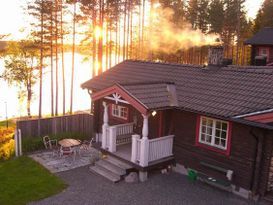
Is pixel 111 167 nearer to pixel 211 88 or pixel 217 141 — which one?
pixel 217 141

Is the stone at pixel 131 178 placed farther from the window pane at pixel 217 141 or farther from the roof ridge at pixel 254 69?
the roof ridge at pixel 254 69

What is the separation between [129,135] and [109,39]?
1964 cm

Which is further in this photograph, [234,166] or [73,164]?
[73,164]

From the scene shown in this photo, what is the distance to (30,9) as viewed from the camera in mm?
22891

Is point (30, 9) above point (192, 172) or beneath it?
above

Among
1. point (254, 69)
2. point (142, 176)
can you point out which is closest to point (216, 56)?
point (254, 69)

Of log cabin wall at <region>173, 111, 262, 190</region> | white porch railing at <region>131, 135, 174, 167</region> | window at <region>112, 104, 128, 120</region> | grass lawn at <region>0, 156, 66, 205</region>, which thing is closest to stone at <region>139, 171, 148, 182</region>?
white porch railing at <region>131, 135, 174, 167</region>

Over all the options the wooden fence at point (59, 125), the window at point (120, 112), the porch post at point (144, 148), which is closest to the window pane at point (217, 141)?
the porch post at point (144, 148)

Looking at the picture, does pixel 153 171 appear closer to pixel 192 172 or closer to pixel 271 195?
pixel 192 172

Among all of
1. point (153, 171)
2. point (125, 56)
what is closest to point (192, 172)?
point (153, 171)

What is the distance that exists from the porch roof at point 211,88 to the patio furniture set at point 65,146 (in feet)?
14.1

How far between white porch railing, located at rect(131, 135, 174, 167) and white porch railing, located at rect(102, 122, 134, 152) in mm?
1654

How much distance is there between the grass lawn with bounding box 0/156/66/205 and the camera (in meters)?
11.2

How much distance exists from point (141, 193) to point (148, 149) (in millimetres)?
1777
